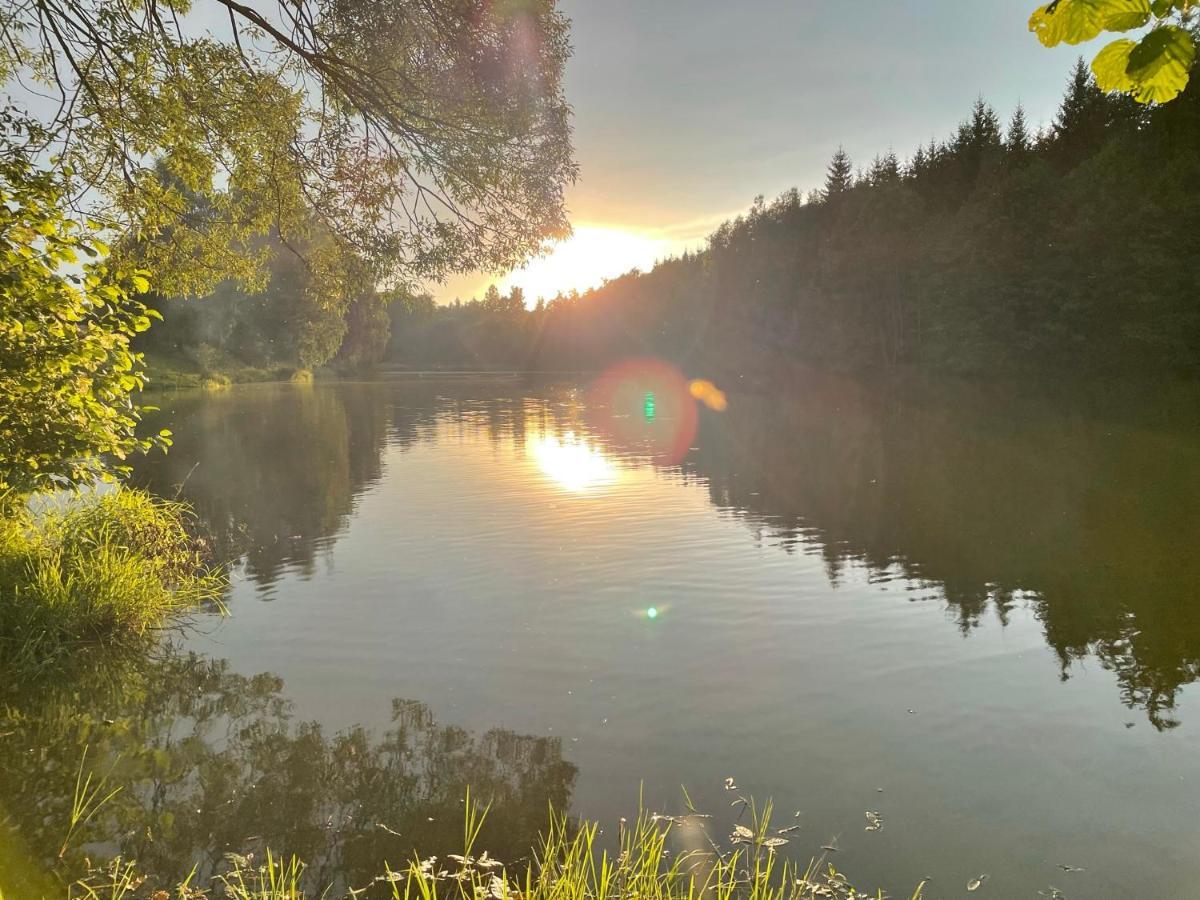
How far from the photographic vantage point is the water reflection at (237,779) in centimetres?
511

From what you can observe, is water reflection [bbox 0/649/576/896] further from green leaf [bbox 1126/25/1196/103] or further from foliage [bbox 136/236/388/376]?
foliage [bbox 136/236/388/376]

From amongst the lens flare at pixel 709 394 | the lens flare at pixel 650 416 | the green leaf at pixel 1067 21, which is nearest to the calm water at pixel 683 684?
the green leaf at pixel 1067 21

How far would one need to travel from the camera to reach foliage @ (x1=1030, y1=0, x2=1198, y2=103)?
82.4 inches

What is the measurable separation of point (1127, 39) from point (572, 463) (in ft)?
73.7

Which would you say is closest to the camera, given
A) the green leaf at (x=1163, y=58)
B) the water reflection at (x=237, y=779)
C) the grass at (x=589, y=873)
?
the green leaf at (x=1163, y=58)

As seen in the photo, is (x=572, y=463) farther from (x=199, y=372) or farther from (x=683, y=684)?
(x=199, y=372)

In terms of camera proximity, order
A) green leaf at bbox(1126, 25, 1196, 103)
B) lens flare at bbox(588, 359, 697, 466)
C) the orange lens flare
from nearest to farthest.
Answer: green leaf at bbox(1126, 25, 1196, 103), lens flare at bbox(588, 359, 697, 466), the orange lens flare

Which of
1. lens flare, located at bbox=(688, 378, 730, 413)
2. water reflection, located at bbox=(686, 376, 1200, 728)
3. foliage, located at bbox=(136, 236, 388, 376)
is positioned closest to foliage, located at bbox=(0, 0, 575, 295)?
water reflection, located at bbox=(686, 376, 1200, 728)

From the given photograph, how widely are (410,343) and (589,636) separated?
17436cm

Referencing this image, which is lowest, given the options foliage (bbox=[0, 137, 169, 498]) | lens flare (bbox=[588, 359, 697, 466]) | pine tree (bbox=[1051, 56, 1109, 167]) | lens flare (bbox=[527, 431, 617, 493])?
lens flare (bbox=[527, 431, 617, 493])

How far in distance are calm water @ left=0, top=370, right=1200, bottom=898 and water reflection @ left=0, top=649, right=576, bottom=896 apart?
32 millimetres

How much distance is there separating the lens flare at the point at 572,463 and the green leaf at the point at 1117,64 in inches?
696

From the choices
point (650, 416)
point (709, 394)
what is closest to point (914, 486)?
point (650, 416)

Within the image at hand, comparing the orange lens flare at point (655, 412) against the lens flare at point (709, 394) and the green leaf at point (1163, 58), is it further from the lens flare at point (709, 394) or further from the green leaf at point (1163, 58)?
the green leaf at point (1163, 58)
